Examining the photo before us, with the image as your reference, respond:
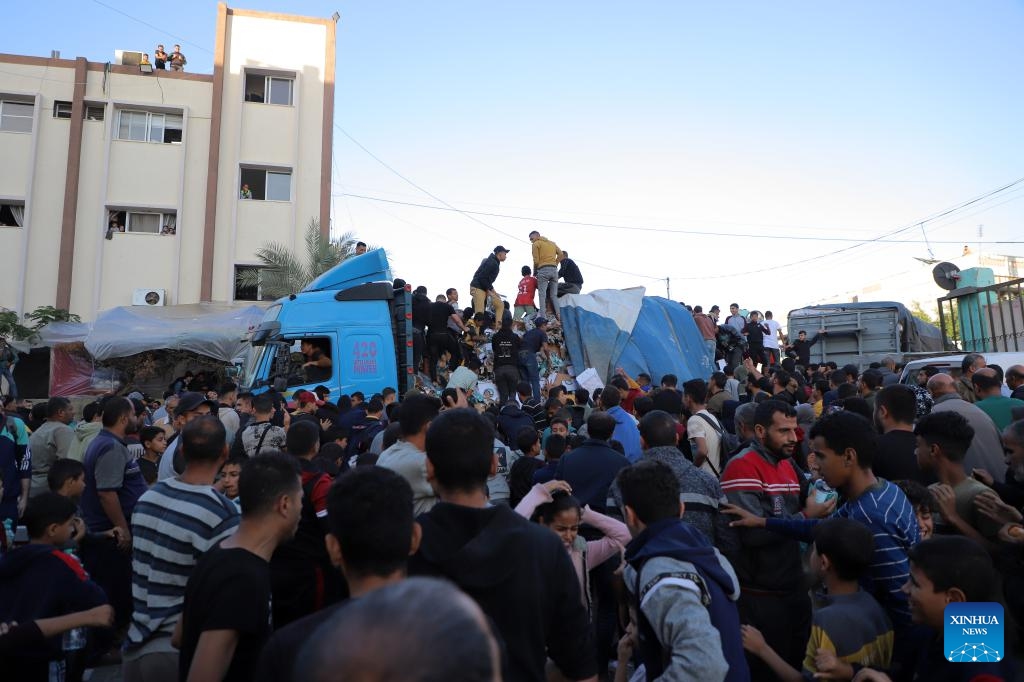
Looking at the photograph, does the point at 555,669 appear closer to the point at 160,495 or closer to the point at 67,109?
the point at 160,495

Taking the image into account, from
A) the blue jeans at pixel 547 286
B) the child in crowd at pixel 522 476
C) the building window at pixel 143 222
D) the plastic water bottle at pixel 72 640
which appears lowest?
the plastic water bottle at pixel 72 640

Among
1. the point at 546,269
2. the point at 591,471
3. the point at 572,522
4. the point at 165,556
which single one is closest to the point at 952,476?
the point at 572,522

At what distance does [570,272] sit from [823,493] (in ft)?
45.0

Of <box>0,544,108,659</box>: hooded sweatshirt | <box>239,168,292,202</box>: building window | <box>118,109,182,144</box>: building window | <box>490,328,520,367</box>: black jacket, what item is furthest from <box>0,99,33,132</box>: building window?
<box>0,544,108,659</box>: hooded sweatshirt

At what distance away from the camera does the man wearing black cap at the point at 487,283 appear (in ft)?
53.2

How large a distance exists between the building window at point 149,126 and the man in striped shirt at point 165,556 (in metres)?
25.5

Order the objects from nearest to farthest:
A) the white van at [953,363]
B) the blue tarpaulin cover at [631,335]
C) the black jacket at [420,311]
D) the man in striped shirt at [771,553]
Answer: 1. the man in striped shirt at [771,553]
2. the white van at [953,363]
3. the black jacket at [420,311]
4. the blue tarpaulin cover at [631,335]

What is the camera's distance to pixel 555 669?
8.36 ft

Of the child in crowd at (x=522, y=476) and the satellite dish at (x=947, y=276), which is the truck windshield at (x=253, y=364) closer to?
the child in crowd at (x=522, y=476)

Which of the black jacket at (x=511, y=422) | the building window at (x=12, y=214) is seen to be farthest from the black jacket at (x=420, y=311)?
the building window at (x=12, y=214)

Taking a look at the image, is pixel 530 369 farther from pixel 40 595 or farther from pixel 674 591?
pixel 674 591

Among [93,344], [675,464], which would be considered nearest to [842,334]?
[675,464]

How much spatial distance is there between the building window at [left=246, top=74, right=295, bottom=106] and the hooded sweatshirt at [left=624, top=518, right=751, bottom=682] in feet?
88.8

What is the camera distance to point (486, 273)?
16.3 meters
